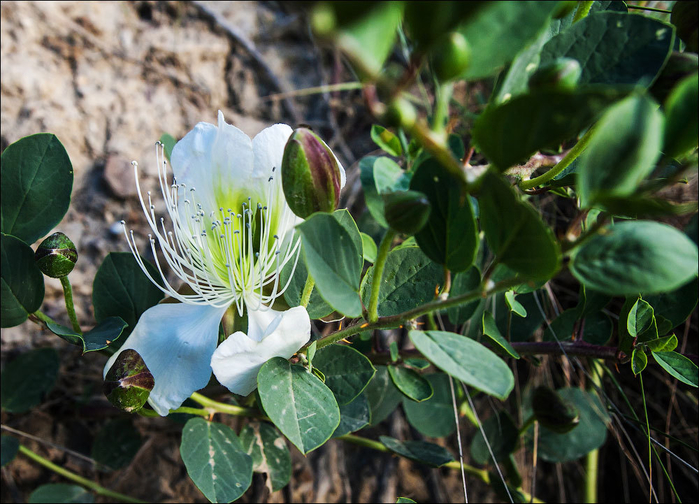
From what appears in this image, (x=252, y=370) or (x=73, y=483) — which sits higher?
(x=252, y=370)

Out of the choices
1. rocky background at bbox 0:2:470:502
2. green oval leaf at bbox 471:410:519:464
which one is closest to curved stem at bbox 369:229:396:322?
green oval leaf at bbox 471:410:519:464

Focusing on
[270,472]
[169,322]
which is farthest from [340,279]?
[270,472]

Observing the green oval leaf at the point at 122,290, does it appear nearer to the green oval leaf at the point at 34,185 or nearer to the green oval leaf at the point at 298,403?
the green oval leaf at the point at 34,185

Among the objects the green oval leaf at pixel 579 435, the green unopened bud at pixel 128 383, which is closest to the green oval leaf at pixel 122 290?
the green unopened bud at pixel 128 383

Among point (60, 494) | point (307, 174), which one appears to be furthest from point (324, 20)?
point (60, 494)

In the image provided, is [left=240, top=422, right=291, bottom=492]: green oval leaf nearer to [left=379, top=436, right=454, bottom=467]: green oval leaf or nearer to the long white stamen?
[left=379, top=436, right=454, bottom=467]: green oval leaf

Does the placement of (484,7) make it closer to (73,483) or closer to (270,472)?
(270,472)

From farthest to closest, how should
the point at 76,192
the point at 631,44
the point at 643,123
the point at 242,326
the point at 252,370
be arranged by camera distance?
the point at 76,192, the point at 242,326, the point at 252,370, the point at 631,44, the point at 643,123
